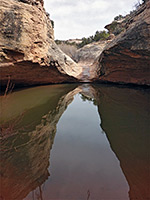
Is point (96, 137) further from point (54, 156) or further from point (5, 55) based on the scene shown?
point (5, 55)

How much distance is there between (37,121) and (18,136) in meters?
0.66

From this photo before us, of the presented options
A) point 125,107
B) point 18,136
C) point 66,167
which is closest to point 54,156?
point 66,167

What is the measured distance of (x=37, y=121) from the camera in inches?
106

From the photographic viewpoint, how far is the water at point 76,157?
3.78ft

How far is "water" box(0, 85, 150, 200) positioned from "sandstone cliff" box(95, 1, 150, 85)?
2517 millimetres

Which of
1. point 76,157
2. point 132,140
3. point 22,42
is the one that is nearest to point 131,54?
point 22,42

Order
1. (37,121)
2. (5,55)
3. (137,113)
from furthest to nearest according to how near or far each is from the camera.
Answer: (5,55)
(137,113)
(37,121)

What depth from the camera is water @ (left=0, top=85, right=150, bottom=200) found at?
115 centimetres

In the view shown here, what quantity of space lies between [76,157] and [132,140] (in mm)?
887

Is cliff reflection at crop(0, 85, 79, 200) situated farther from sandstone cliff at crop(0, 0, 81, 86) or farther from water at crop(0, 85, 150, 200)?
sandstone cliff at crop(0, 0, 81, 86)

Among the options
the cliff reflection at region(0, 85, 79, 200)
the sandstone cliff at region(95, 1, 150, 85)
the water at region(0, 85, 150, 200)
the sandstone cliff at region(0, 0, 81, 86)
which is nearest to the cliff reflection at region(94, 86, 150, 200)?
the water at region(0, 85, 150, 200)

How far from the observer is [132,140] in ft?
6.32

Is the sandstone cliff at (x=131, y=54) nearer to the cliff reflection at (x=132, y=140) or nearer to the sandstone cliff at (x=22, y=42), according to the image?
the cliff reflection at (x=132, y=140)

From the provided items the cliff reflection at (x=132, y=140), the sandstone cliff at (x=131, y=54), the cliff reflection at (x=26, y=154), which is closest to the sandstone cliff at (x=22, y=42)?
the cliff reflection at (x=26, y=154)
